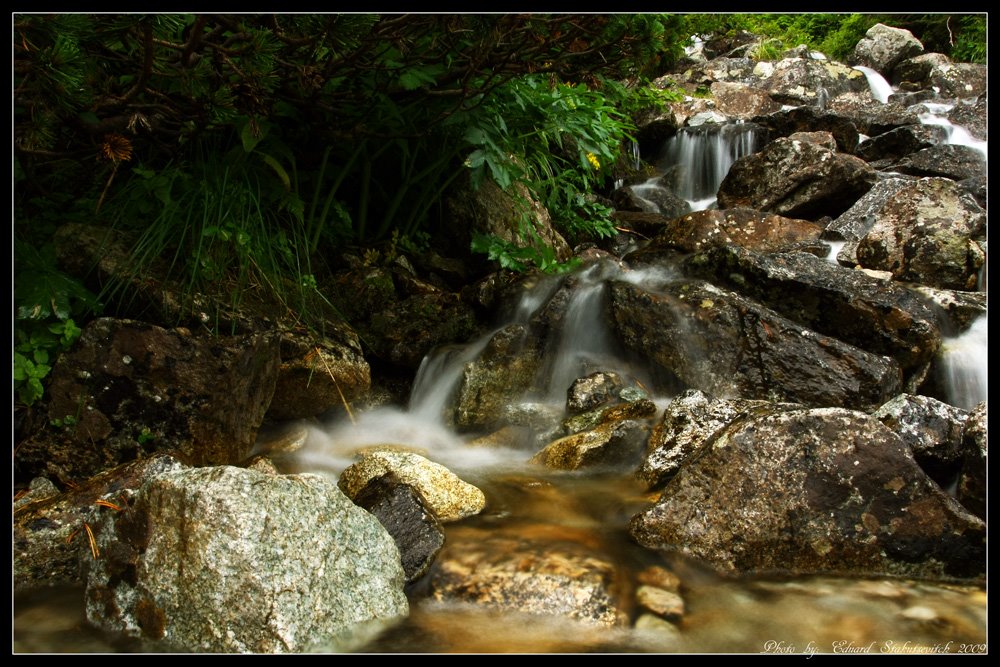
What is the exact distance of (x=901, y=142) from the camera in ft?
28.9

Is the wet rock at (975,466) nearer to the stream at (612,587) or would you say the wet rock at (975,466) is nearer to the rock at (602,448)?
the stream at (612,587)

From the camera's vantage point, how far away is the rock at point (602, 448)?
11.3 ft

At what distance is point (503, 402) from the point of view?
4.33 metres

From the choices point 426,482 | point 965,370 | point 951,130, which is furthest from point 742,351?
point 951,130

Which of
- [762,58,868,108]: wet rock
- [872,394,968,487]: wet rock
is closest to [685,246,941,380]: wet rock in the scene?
[872,394,968,487]: wet rock

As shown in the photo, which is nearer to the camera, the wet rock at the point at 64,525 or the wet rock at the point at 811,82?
the wet rock at the point at 64,525

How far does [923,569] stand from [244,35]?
303 cm

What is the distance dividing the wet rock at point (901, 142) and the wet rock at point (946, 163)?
533mm

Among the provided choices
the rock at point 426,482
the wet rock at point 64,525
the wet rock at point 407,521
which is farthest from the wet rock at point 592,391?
the wet rock at point 64,525

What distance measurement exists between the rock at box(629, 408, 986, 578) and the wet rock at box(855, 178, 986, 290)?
11.8 ft

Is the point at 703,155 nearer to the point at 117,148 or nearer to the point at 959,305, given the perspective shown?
the point at 959,305

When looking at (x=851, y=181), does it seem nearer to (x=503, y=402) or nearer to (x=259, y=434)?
(x=503, y=402)

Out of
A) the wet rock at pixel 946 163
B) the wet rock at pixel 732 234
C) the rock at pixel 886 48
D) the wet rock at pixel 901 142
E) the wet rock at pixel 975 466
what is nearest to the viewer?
the wet rock at pixel 975 466

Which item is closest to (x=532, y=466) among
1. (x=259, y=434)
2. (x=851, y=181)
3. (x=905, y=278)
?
(x=259, y=434)
